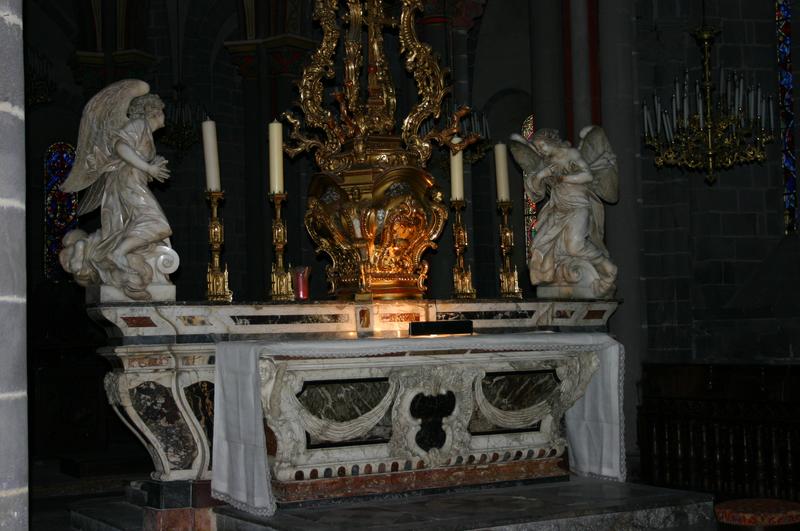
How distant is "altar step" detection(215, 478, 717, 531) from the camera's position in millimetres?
6386

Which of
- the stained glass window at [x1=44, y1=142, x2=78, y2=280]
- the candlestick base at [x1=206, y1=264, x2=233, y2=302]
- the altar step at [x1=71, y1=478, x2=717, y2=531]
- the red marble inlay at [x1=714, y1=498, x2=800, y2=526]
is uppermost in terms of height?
the stained glass window at [x1=44, y1=142, x2=78, y2=280]

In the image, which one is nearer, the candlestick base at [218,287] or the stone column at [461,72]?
the candlestick base at [218,287]

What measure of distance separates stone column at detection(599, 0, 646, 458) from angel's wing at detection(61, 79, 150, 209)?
186 inches

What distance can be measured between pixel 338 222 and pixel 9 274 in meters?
4.23

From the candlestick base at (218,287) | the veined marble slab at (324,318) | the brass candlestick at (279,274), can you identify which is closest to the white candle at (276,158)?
the brass candlestick at (279,274)

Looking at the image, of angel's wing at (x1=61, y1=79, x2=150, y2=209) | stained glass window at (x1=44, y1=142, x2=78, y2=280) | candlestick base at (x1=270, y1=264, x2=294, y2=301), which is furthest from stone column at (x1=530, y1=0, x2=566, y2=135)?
stained glass window at (x1=44, y1=142, x2=78, y2=280)

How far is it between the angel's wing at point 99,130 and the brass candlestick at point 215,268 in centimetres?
66

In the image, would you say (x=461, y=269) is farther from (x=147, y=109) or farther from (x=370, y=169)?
(x=147, y=109)

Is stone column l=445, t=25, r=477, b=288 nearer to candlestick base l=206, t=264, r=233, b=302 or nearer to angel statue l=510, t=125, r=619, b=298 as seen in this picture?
angel statue l=510, t=125, r=619, b=298

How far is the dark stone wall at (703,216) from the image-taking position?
36.5ft

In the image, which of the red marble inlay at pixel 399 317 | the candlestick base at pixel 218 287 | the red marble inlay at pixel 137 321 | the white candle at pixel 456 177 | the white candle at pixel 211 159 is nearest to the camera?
the red marble inlay at pixel 137 321

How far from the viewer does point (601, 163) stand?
341 inches

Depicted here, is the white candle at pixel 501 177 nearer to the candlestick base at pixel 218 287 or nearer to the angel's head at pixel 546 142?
the angel's head at pixel 546 142

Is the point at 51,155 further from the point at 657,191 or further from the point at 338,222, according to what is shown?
the point at 338,222
